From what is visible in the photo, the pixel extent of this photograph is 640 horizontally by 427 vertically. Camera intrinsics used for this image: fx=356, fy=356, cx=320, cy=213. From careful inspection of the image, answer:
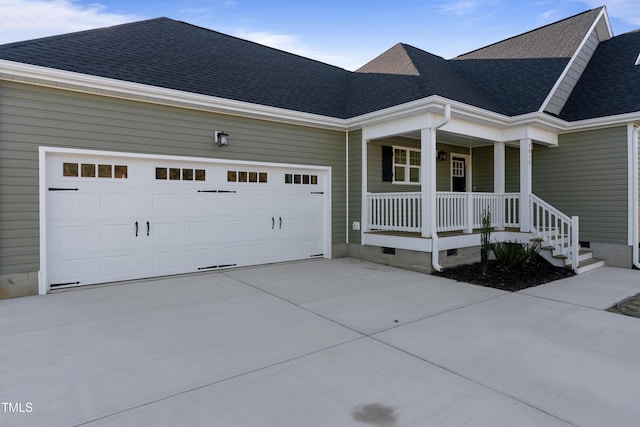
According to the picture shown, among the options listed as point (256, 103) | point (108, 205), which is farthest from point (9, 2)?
point (256, 103)

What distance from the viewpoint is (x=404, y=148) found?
9.37 meters

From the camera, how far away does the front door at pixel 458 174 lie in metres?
10.5

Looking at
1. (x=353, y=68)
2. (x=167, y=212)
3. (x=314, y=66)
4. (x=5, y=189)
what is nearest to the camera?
(x=5, y=189)

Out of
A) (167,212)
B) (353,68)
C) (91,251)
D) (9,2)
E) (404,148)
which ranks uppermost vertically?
(353,68)

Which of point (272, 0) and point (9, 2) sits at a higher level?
point (272, 0)

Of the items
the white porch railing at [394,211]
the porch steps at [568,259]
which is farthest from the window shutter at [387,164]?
the porch steps at [568,259]

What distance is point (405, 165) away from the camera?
9.46 meters

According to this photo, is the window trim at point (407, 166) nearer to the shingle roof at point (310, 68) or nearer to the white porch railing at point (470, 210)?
the shingle roof at point (310, 68)

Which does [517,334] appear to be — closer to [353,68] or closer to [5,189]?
[5,189]

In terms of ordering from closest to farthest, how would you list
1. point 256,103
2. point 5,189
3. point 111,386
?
point 111,386 < point 5,189 < point 256,103

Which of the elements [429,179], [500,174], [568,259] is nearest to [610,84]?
[500,174]

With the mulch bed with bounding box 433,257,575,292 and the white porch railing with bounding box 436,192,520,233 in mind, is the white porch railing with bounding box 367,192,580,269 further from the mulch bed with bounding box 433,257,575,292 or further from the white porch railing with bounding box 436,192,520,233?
the mulch bed with bounding box 433,257,575,292

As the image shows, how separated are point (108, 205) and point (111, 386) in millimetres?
4039

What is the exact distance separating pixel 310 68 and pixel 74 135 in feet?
20.4
